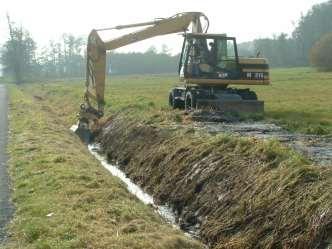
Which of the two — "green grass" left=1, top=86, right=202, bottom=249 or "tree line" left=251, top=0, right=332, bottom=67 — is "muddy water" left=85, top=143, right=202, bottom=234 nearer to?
"green grass" left=1, top=86, right=202, bottom=249

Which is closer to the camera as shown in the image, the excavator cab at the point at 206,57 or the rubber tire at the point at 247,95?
the excavator cab at the point at 206,57

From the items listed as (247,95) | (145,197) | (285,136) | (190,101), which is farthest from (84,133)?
(285,136)

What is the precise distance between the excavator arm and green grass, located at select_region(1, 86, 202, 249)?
7286 mm

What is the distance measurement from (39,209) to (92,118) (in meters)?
13.8

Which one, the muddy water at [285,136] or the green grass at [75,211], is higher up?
the muddy water at [285,136]

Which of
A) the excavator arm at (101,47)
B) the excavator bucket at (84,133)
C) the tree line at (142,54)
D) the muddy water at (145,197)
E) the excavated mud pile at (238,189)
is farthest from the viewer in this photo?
the tree line at (142,54)

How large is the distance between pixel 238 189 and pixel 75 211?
3064mm

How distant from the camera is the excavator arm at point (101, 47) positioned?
77.8ft

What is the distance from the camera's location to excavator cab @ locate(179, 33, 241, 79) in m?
23.4

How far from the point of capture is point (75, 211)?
10.2m

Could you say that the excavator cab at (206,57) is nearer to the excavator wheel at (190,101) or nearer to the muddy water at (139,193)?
the excavator wheel at (190,101)

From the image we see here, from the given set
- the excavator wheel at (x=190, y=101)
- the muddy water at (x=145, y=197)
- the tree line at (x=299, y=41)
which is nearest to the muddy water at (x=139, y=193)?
the muddy water at (x=145, y=197)

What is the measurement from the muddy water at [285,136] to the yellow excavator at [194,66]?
4.61 meters

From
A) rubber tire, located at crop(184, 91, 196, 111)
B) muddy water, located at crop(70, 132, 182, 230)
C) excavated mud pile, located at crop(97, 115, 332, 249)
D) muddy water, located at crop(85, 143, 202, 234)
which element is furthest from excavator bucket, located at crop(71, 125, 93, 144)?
excavated mud pile, located at crop(97, 115, 332, 249)
